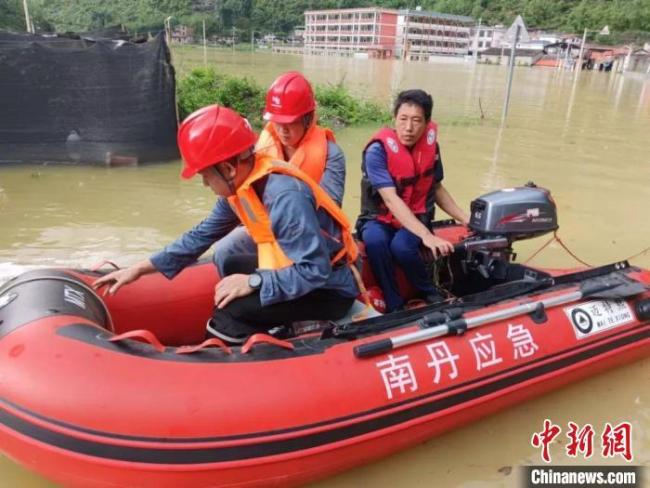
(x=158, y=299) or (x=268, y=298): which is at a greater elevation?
(x=268, y=298)

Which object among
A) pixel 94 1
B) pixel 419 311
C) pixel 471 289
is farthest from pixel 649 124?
pixel 94 1

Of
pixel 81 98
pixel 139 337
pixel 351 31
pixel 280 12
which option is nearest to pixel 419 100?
A: pixel 139 337

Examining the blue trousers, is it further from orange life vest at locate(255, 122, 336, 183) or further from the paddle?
the paddle

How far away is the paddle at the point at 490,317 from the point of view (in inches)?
85.4

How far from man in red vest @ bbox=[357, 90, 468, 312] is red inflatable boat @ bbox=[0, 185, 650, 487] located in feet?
1.60

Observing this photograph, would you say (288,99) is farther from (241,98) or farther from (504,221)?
(241,98)

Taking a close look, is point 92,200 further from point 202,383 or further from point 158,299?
point 202,383

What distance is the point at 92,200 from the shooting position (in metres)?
5.57

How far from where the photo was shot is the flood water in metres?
2.49

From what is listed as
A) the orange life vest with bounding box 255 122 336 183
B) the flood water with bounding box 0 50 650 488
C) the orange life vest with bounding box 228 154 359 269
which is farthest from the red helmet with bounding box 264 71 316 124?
the flood water with bounding box 0 50 650 488

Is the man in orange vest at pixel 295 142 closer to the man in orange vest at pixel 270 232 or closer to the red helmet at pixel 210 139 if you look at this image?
the man in orange vest at pixel 270 232

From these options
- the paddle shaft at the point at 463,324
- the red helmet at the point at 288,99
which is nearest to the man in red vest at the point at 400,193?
the red helmet at the point at 288,99

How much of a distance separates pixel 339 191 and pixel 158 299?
1139 mm

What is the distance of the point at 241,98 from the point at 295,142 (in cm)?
648
